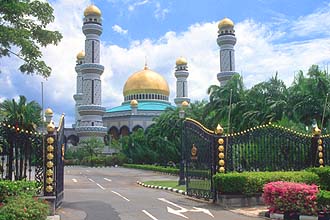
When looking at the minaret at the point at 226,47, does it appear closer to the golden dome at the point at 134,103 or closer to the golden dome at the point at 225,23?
the golden dome at the point at 225,23

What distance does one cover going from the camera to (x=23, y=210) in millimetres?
8047

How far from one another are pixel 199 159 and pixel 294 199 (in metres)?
5.19

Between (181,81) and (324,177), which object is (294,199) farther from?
(181,81)

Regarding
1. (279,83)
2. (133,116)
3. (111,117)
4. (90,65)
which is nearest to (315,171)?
(279,83)

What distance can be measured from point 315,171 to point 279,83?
14484 millimetres

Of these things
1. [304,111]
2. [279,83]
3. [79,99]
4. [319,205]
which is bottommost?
[319,205]

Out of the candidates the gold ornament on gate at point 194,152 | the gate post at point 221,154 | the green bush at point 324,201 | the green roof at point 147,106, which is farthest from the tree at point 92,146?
the green bush at point 324,201

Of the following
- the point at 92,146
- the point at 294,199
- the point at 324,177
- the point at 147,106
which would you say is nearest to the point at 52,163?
the point at 294,199

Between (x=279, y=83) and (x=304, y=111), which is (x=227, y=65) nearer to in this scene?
(x=279, y=83)

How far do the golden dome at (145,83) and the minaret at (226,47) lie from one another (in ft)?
70.6

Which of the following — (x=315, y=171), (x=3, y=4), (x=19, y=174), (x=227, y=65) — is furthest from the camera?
(x=227, y=65)

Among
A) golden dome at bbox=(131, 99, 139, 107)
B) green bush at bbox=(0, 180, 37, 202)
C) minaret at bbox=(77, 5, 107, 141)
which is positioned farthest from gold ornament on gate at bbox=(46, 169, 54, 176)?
golden dome at bbox=(131, 99, 139, 107)

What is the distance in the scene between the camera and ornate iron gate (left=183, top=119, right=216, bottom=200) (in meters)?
14.0

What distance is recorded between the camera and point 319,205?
10.0 m
